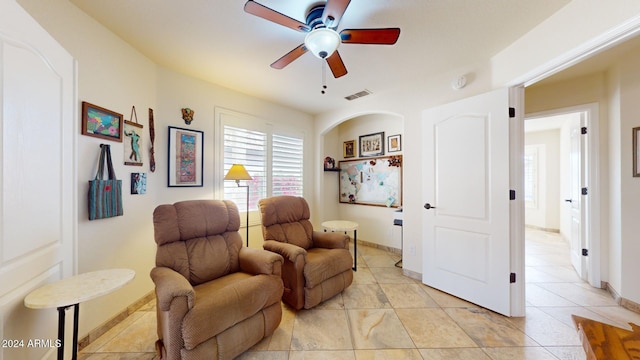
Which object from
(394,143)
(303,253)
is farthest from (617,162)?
(303,253)

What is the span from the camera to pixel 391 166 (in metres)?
3.78

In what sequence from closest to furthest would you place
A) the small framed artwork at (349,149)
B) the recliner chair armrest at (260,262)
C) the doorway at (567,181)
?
the recliner chair armrest at (260,262) < the doorway at (567,181) < the small framed artwork at (349,149)

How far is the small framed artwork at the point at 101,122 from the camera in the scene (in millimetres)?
1645

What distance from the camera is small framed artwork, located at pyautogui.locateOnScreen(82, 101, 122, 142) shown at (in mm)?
1645

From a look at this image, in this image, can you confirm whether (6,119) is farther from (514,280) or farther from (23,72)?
(514,280)

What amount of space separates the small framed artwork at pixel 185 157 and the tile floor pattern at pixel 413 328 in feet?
4.36

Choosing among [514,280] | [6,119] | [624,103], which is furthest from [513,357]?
[6,119]

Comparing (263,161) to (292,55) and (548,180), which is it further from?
(548,180)

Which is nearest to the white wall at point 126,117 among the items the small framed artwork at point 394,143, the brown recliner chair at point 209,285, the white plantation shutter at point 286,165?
the brown recliner chair at point 209,285

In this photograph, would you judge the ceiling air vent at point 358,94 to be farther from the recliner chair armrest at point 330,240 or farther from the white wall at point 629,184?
the white wall at point 629,184

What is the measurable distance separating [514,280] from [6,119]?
358 centimetres

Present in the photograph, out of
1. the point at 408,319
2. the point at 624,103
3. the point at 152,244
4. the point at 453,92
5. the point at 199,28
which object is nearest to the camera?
the point at 199,28

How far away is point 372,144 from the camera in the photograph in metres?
4.08

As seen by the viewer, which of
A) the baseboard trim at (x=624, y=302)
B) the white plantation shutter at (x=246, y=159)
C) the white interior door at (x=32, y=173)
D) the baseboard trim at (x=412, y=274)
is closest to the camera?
the white interior door at (x=32, y=173)
